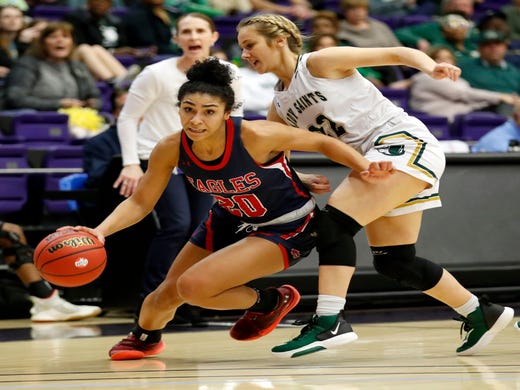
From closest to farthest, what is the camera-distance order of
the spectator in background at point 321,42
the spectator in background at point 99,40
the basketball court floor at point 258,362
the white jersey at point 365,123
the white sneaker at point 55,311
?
the basketball court floor at point 258,362 < the white jersey at point 365,123 < the white sneaker at point 55,311 < the spectator in background at point 321,42 < the spectator in background at point 99,40

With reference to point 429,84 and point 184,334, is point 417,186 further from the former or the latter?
point 429,84

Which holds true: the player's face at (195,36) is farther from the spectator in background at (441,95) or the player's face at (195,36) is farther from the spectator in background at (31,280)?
the spectator in background at (441,95)

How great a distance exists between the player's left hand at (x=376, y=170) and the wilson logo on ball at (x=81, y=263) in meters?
1.15

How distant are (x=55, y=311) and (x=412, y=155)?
3.31 metres

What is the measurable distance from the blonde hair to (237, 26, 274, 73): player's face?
0.02m

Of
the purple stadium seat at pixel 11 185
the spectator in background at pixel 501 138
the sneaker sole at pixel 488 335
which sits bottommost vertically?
the purple stadium seat at pixel 11 185

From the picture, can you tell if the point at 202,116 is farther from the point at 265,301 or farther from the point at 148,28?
the point at 148,28

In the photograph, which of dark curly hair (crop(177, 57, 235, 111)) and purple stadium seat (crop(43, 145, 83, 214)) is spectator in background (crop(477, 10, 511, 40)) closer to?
purple stadium seat (crop(43, 145, 83, 214))

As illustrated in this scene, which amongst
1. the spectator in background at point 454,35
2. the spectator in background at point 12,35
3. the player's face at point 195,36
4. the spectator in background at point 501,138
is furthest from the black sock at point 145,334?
the spectator in background at point 454,35

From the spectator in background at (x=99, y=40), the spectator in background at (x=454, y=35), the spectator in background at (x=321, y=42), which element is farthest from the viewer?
the spectator in background at (x=454, y=35)

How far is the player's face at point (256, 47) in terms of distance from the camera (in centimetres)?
420

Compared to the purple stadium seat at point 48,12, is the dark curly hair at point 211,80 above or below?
above

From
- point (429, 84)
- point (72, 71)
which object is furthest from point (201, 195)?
point (429, 84)

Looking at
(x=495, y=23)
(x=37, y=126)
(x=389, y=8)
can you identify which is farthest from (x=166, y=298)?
(x=389, y=8)
